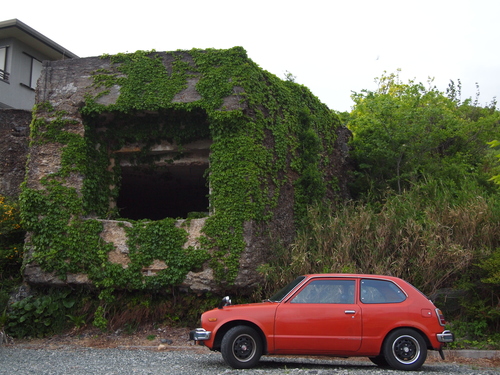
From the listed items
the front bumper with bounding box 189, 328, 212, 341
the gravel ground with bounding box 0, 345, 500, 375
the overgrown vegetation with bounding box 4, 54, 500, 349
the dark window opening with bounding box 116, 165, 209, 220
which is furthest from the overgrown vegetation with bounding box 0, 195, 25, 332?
the front bumper with bounding box 189, 328, 212, 341

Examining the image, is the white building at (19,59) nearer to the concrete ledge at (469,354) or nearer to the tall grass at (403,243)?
the tall grass at (403,243)

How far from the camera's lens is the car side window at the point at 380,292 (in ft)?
24.9

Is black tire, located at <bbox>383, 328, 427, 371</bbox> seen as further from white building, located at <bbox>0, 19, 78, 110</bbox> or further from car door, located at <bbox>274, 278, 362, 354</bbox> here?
white building, located at <bbox>0, 19, 78, 110</bbox>

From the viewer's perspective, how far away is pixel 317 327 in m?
7.33

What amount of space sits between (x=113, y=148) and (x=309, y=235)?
5.16 metres

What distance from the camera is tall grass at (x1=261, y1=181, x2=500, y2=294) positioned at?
1112cm

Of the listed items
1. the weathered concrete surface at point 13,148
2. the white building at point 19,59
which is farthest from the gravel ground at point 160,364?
the white building at point 19,59

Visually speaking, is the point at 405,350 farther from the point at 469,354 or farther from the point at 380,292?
the point at 469,354

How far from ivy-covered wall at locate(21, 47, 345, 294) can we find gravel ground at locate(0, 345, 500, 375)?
1757mm

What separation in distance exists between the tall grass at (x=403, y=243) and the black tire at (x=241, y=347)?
3.66 metres

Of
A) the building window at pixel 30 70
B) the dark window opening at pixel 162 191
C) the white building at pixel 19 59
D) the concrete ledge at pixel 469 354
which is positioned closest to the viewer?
the concrete ledge at pixel 469 354

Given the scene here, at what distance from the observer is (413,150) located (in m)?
15.5

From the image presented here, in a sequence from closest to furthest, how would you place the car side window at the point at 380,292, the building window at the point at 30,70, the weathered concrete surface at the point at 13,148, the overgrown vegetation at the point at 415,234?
the car side window at the point at 380,292 → the overgrown vegetation at the point at 415,234 → the weathered concrete surface at the point at 13,148 → the building window at the point at 30,70

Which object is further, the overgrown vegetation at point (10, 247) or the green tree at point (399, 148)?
the green tree at point (399, 148)
